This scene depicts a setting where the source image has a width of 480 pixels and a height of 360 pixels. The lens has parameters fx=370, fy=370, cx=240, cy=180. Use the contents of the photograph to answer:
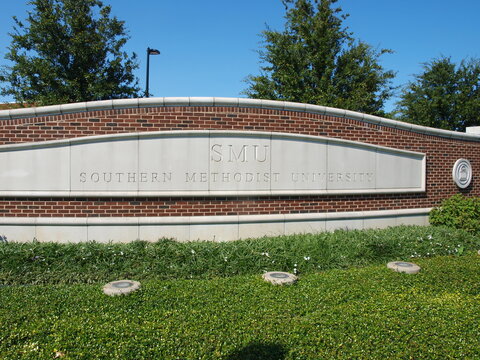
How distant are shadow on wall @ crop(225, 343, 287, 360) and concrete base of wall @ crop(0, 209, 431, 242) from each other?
12.1 feet

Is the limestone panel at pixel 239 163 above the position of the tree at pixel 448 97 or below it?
below

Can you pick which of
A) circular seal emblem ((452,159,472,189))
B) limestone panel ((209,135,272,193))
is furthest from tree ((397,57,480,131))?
limestone panel ((209,135,272,193))

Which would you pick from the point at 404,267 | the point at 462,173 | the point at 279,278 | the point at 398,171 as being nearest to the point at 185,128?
the point at 279,278

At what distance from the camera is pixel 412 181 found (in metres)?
8.49

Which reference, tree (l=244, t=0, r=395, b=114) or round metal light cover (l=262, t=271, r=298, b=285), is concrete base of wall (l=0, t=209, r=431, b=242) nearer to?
round metal light cover (l=262, t=271, r=298, b=285)

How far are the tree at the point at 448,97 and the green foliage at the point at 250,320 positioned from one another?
45.0ft

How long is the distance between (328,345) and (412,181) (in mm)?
6300

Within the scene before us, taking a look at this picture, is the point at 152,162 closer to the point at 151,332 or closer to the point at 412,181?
the point at 151,332

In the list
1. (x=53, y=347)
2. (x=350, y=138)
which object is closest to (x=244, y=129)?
(x=350, y=138)

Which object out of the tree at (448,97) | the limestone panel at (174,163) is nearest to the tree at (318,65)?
the tree at (448,97)

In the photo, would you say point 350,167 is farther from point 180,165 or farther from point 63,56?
point 63,56

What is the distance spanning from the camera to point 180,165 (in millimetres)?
6836

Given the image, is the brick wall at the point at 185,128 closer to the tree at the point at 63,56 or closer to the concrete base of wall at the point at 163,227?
the concrete base of wall at the point at 163,227

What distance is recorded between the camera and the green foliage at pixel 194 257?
17.5ft
